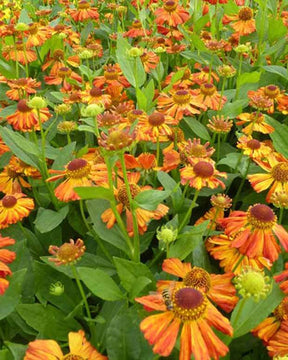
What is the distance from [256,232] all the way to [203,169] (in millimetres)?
209

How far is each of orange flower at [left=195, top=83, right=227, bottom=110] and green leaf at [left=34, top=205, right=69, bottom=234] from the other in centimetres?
65

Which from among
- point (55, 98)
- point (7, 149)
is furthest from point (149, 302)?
point (55, 98)

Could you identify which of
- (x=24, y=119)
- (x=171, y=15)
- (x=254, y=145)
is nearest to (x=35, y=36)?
(x=171, y=15)

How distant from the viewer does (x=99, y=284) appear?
0.97 metres

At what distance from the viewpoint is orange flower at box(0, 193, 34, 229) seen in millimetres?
1236

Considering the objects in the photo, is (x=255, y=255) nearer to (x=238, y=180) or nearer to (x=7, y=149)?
(x=238, y=180)

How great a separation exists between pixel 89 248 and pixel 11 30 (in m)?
1.17

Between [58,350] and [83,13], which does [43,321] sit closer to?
[58,350]

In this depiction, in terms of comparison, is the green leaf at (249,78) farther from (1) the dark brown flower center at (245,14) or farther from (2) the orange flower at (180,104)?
(1) the dark brown flower center at (245,14)

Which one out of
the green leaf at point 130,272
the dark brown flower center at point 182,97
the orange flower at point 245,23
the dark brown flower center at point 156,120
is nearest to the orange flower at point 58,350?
the green leaf at point 130,272

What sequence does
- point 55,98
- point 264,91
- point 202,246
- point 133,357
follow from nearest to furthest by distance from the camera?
point 133,357 → point 202,246 → point 264,91 → point 55,98

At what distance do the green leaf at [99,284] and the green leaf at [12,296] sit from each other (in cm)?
17

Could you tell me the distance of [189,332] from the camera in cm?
82

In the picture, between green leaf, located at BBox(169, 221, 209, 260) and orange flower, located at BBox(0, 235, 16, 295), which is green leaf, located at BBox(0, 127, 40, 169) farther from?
green leaf, located at BBox(169, 221, 209, 260)
